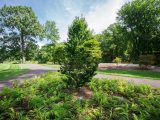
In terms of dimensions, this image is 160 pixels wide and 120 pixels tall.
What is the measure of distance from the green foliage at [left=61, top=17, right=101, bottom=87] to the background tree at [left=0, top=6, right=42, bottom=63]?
45.0 meters

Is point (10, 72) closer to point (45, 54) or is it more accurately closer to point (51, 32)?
point (45, 54)

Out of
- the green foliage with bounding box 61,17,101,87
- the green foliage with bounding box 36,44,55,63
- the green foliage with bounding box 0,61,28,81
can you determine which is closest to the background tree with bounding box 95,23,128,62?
the green foliage with bounding box 36,44,55,63

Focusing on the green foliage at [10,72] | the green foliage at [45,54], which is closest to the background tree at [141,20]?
the green foliage at [10,72]

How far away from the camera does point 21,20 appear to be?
2093 inches

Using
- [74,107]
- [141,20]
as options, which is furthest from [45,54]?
[74,107]

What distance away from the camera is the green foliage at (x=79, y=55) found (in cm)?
1009

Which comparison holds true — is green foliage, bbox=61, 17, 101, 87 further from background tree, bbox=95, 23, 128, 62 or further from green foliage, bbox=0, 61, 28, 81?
background tree, bbox=95, 23, 128, 62

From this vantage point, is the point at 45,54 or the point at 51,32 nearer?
the point at 45,54

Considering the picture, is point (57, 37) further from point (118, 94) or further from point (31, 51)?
point (118, 94)

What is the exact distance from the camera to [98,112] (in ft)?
25.0

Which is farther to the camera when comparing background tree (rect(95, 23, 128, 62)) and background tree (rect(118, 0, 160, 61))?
background tree (rect(95, 23, 128, 62))

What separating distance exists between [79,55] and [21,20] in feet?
159

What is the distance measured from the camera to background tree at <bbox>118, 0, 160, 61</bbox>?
31.9 meters

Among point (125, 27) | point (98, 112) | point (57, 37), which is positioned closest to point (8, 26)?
point (57, 37)
